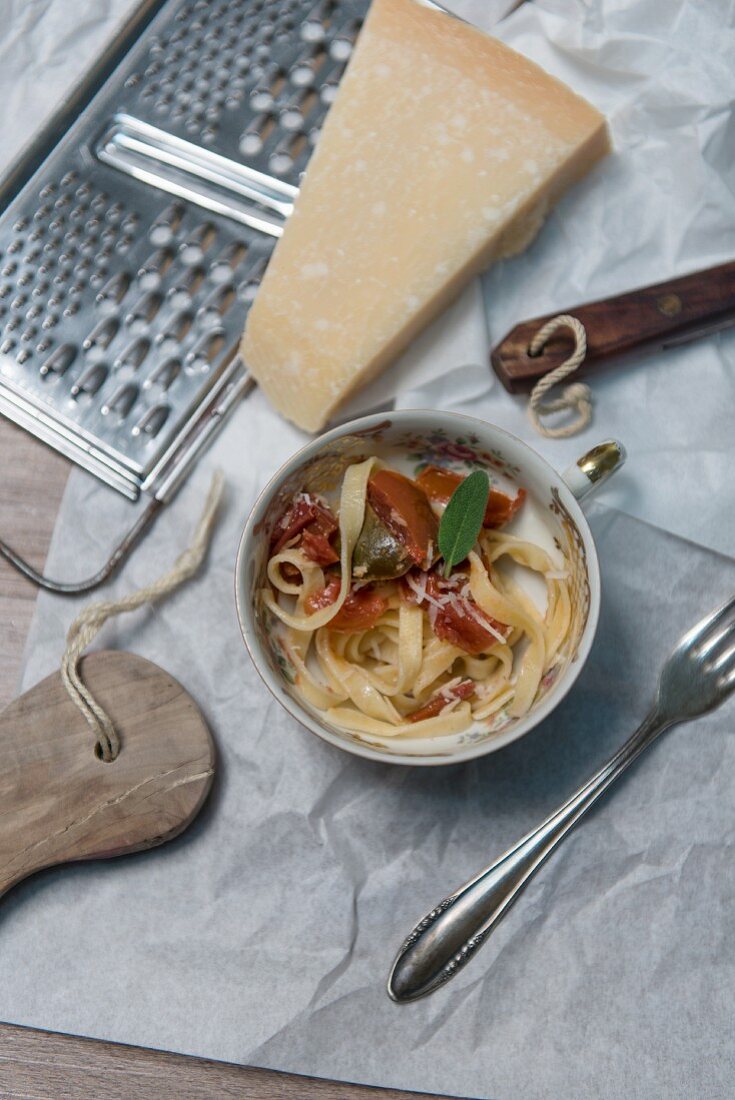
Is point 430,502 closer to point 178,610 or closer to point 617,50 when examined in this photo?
point 178,610

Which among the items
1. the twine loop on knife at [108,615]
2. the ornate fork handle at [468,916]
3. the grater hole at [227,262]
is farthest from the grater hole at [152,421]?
the ornate fork handle at [468,916]

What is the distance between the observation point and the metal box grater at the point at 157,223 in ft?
4.62

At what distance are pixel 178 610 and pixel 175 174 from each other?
66cm

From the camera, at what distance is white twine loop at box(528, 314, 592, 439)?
52.8 inches

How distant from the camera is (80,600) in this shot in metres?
1.41

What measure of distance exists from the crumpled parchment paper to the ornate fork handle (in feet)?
0.20

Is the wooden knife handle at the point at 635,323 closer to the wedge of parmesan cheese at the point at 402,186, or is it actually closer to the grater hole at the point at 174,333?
the wedge of parmesan cheese at the point at 402,186

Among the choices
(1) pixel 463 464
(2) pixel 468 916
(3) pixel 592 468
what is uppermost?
(3) pixel 592 468

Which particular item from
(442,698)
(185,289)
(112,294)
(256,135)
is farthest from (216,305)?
(442,698)

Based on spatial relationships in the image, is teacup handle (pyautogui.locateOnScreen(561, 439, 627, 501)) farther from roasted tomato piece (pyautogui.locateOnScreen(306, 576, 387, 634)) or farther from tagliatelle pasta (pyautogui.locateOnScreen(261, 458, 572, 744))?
roasted tomato piece (pyautogui.locateOnScreen(306, 576, 387, 634))

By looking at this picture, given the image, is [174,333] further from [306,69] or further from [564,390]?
[564,390]

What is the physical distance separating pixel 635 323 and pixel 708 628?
0.45 metres

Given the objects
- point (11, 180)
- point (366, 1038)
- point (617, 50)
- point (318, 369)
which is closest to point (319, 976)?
point (366, 1038)

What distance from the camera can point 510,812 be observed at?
1363 millimetres
